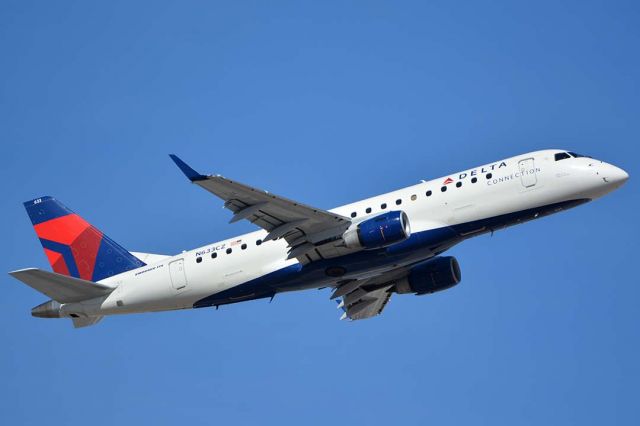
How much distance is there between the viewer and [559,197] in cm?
4644

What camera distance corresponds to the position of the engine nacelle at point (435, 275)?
171ft

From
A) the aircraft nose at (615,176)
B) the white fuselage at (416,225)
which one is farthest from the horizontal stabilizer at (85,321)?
the aircraft nose at (615,176)

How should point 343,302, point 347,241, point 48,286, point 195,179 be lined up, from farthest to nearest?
point 343,302 → point 48,286 → point 347,241 → point 195,179

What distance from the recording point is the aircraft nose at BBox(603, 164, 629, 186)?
4612 cm

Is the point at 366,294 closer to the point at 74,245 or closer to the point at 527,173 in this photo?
the point at 527,173

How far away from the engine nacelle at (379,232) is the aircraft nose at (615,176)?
9.60 m

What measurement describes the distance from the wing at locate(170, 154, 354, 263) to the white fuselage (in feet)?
3.34

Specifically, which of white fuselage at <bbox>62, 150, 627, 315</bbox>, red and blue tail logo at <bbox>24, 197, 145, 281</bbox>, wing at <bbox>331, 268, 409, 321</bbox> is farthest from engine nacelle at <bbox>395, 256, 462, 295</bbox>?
red and blue tail logo at <bbox>24, 197, 145, 281</bbox>

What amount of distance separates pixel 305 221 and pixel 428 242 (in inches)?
232

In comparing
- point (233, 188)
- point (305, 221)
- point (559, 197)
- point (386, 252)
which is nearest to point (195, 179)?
point (233, 188)

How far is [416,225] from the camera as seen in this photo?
46.8 meters

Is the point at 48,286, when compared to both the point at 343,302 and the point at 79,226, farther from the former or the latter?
the point at 343,302

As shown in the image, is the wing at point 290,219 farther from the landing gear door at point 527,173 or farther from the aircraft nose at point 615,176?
the aircraft nose at point 615,176

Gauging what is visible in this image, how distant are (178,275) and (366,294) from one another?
10.5 metres
